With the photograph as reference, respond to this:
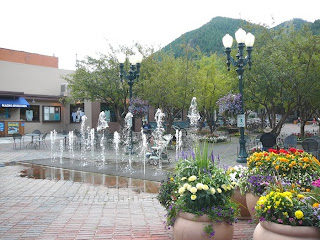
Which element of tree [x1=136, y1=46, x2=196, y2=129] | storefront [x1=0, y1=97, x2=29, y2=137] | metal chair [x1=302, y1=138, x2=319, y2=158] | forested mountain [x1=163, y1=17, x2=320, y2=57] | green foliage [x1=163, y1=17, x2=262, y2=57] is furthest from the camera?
green foliage [x1=163, y1=17, x2=262, y2=57]

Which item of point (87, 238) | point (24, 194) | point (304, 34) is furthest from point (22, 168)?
point (304, 34)

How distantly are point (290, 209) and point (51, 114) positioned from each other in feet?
108

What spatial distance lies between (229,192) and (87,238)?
219 centimetres

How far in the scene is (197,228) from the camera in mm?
4055

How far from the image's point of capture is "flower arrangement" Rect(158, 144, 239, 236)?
4086mm

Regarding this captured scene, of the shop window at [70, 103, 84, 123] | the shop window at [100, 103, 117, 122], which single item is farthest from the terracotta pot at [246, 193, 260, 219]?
the shop window at [70, 103, 84, 123]

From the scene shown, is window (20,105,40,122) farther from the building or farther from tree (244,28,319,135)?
tree (244,28,319,135)

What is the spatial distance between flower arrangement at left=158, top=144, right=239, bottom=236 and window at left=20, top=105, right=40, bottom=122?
30.0 meters

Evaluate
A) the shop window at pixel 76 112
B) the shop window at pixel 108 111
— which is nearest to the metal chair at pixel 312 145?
the shop window at pixel 108 111

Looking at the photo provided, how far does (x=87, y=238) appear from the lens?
4977mm

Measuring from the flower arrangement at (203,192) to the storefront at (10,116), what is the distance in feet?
85.9

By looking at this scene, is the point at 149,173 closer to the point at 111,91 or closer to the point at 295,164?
the point at 295,164

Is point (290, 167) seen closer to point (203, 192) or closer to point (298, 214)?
point (203, 192)

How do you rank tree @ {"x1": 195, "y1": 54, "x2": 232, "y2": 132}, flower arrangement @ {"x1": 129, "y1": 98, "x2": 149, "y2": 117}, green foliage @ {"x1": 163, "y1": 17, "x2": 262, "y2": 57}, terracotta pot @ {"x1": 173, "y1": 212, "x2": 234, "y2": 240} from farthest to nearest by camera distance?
green foliage @ {"x1": 163, "y1": 17, "x2": 262, "y2": 57} < tree @ {"x1": 195, "y1": 54, "x2": 232, "y2": 132} < flower arrangement @ {"x1": 129, "y1": 98, "x2": 149, "y2": 117} < terracotta pot @ {"x1": 173, "y1": 212, "x2": 234, "y2": 240}
